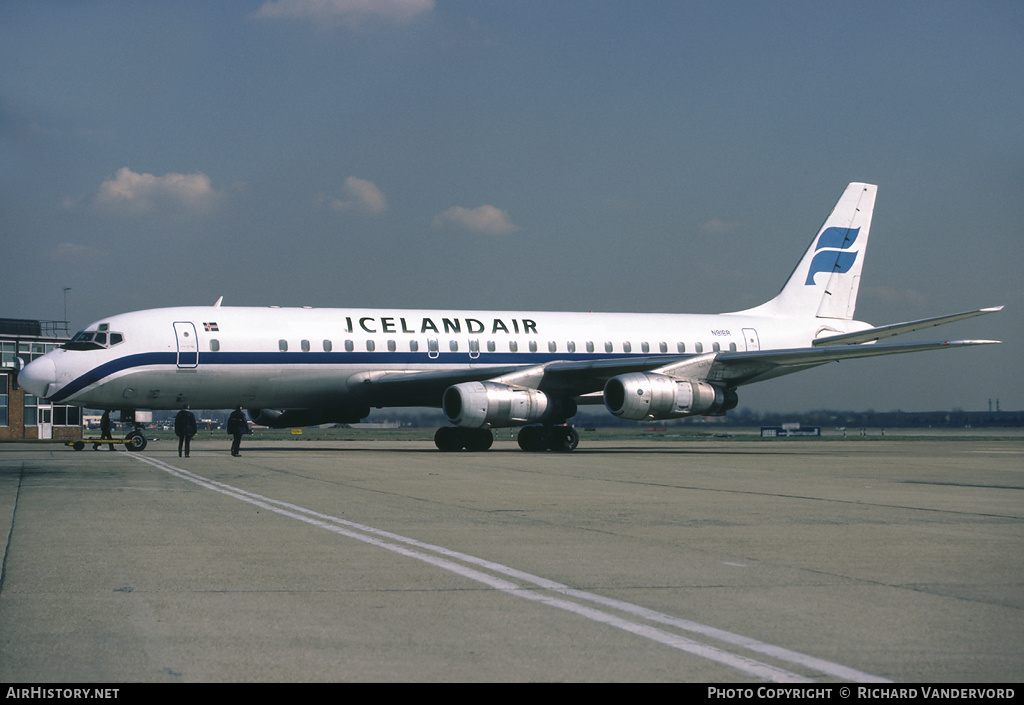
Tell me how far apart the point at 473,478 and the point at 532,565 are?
11.0m

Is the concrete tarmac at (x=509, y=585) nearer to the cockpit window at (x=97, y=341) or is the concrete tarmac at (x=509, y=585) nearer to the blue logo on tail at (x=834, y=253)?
the cockpit window at (x=97, y=341)

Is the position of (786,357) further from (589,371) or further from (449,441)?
(449,441)

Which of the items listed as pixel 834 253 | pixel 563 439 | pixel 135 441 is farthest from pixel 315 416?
pixel 834 253

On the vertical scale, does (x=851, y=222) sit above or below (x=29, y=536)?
above

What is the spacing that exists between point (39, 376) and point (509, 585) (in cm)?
2504

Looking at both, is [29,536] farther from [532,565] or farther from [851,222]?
[851,222]

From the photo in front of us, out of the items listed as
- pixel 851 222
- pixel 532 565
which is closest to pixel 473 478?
pixel 532 565

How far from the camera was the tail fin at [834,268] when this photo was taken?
4162cm

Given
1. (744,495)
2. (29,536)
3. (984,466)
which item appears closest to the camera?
(29,536)

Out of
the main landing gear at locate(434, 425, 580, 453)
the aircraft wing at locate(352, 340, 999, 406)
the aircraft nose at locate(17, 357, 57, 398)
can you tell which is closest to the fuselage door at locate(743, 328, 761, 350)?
the aircraft wing at locate(352, 340, 999, 406)

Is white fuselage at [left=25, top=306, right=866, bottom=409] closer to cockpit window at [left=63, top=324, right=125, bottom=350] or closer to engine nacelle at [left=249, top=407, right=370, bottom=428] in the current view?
cockpit window at [left=63, top=324, right=125, bottom=350]

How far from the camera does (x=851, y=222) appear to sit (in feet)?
139

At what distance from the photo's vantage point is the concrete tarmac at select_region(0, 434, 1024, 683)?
18.2ft

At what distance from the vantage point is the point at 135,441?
113 feet
